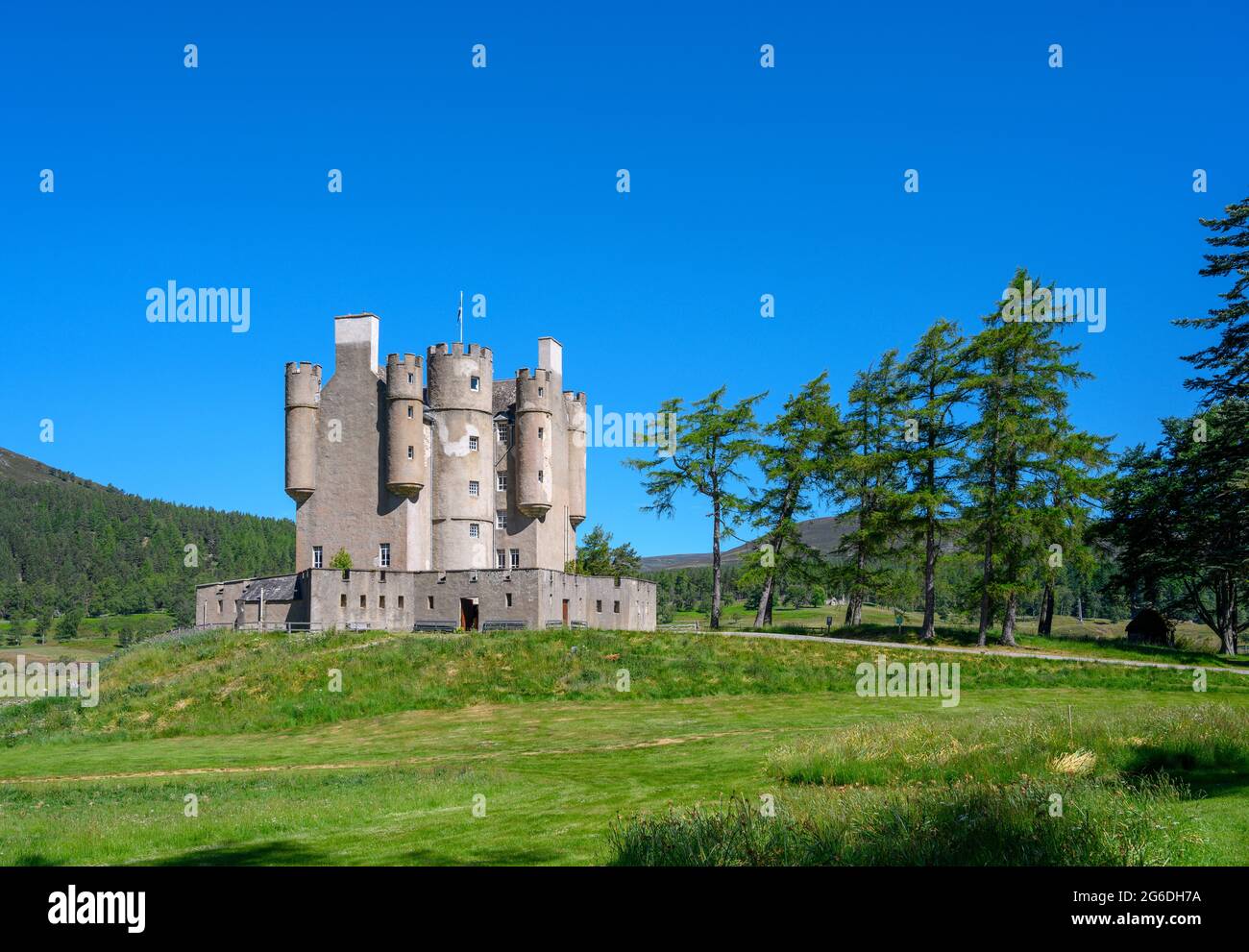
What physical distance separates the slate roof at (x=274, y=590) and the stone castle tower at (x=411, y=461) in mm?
2834

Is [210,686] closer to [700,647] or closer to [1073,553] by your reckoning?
[700,647]

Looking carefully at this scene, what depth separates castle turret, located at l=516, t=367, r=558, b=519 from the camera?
211 feet

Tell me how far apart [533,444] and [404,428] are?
8198mm

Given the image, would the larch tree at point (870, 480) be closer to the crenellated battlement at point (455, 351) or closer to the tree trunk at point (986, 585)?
the tree trunk at point (986, 585)

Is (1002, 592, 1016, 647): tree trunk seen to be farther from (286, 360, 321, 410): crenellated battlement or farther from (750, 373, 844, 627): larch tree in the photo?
(286, 360, 321, 410): crenellated battlement

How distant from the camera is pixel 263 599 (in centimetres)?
5959

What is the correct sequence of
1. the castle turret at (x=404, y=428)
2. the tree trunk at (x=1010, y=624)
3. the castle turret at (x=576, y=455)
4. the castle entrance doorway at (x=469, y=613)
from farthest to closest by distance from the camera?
the castle turret at (x=576, y=455) → the castle turret at (x=404, y=428) → the castle entrance doorway at (x=469, y=613) → the tree trunk at (x=1010, y=624)

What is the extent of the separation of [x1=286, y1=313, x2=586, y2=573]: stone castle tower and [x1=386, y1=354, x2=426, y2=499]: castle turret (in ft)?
0.20

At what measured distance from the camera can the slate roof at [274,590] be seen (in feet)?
195

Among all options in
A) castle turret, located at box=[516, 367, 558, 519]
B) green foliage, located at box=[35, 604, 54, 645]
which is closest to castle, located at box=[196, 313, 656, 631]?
castle turret, located at box=[516, 367, 558, 519]

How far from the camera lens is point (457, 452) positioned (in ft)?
209

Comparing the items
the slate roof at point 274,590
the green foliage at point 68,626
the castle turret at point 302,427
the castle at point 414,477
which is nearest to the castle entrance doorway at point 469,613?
the castle at point 414,477
